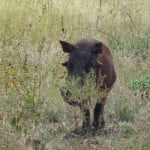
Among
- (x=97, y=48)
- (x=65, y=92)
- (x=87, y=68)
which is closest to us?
(x=65, y=92)

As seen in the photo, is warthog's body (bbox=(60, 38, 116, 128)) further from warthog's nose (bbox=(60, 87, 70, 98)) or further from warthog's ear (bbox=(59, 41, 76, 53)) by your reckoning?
warthog's nose (bbox=(60, 87, 70, 98))

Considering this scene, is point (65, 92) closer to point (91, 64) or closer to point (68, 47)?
point (91, 64)

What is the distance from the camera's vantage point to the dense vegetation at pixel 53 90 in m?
6.10

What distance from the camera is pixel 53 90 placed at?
256 inches

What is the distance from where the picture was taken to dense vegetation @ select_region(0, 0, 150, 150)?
6098mm

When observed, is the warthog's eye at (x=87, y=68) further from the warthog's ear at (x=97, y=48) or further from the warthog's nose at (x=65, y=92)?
the warthog's nose at (x=65, y=92)

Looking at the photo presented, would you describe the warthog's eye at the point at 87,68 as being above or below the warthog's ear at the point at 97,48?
below

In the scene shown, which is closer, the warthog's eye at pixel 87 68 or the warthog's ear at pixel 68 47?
the warthog's eye at pixel 87 68

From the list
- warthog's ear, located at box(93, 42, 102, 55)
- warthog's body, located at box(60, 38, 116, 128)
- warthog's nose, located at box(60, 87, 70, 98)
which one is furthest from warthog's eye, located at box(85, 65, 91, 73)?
warthog's nose, located at box(60, 87, 70, 98)

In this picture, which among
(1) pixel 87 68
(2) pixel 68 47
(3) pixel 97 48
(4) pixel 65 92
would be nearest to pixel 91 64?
(1) pixel 87 68

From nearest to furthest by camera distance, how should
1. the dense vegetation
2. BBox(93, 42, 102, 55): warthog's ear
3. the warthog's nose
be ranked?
the dense vegetation < the warthog's nose < BBox(93, 42, 102, 55): warthog's ear

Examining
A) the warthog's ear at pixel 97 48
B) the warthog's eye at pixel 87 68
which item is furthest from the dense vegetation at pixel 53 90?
the warthog's ear at pixel 97 48

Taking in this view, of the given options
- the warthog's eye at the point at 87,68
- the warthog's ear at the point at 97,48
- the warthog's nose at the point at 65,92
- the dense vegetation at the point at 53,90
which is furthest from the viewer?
the warthog's ear at the point at 97,48

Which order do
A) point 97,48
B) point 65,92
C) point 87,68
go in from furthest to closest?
point 97,48 < point 87,68 < point 65,92
